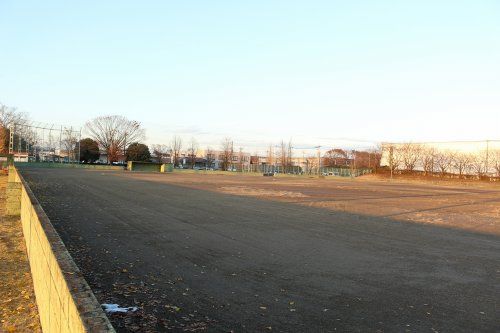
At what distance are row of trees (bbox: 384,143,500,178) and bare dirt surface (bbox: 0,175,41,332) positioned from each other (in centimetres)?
8027

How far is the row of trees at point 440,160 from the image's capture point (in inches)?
3145

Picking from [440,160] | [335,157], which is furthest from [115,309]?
[335,157]

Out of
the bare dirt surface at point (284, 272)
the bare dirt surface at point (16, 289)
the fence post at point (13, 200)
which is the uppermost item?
the fence post at point (13, 200)

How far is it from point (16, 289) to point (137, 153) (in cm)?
9472

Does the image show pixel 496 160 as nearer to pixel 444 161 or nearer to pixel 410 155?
pixel 444 161

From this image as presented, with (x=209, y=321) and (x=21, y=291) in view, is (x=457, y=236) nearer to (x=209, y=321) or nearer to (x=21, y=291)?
(x=209, y=321)

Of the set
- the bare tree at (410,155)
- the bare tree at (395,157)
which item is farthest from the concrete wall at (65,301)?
the bare tree at (410,155)

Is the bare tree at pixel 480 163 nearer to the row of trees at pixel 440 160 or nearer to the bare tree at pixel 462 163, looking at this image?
the row of trees at pixel 440 160

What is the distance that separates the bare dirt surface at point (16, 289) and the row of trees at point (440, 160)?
8027cm

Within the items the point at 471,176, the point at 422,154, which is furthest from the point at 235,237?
the point at 422,154

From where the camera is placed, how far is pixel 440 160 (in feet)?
291

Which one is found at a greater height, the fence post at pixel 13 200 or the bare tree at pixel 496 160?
the bare tree at pixel 496 160

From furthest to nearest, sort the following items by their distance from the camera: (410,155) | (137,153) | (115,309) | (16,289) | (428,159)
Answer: (137,153) → (410,155) → (428,159) → (16,289) → (115,309)

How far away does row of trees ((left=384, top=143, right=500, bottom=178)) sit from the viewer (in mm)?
79875
